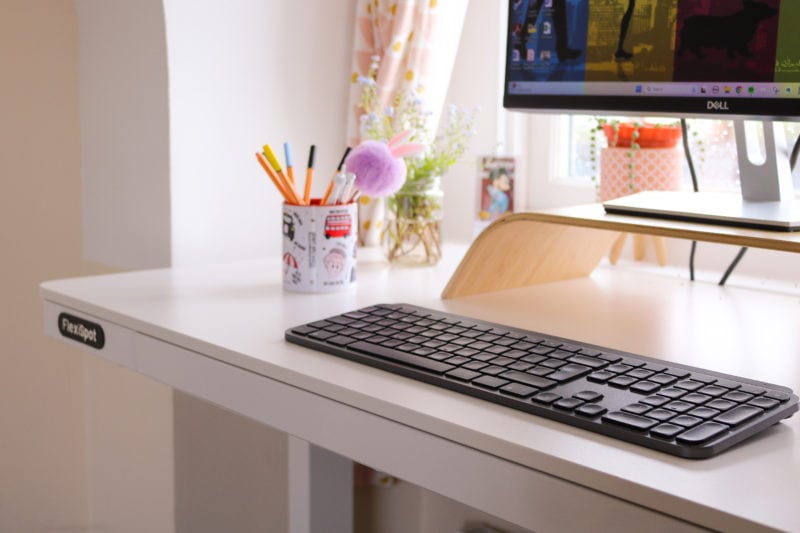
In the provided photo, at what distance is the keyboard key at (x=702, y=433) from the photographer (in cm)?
71

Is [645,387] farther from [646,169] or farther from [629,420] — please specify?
[646,169]

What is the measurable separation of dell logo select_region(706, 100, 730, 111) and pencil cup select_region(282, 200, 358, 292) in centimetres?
49

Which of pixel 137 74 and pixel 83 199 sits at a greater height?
pixel 137 74

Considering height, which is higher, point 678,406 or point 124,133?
point 124,133

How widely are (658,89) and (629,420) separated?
540 millimetres

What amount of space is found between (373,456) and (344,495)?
0.55 metres

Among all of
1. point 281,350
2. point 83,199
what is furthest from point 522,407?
point 83,199

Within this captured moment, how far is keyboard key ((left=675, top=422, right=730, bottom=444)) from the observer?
0.71 meters

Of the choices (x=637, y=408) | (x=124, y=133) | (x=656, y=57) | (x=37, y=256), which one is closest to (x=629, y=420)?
(x=637, y=408)

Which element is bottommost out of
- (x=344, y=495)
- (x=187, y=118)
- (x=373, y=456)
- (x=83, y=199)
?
(x=344, y=495)

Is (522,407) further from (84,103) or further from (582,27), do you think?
(84,103)

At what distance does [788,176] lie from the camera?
118 centimetres

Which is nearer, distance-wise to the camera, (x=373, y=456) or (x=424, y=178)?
(x=373, y=456)

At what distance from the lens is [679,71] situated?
1131mm
